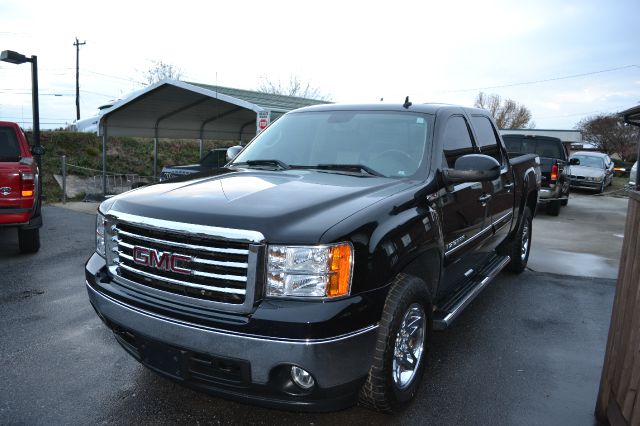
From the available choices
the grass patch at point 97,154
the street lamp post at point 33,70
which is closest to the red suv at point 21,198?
the street lamp post at point 33,70

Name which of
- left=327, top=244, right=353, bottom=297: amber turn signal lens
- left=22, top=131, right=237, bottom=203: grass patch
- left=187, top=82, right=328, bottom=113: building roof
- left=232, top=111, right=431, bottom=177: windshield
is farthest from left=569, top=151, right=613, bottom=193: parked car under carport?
left=22, top=131, right=237, bottom=203: grass patch

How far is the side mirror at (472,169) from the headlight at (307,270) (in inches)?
56.8

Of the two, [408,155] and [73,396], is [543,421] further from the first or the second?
[73,396]

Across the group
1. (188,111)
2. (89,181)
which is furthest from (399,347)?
(89,181)

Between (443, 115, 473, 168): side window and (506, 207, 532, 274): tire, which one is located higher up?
(443, 115, 473, 168): side window

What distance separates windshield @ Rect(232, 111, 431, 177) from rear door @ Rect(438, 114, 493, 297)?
0.27 m

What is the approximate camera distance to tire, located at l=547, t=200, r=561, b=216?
12226 mm

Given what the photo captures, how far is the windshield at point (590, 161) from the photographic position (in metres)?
19.4

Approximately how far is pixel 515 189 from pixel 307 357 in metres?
3.86

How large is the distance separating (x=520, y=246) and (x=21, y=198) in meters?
6.33

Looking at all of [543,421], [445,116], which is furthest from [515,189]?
[543,421]

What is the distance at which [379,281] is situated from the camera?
2.54 meters

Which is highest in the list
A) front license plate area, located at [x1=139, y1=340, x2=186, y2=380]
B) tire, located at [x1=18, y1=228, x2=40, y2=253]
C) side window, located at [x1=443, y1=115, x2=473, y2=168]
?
side window, located at [x1=443, y1=115, x2=473, y2=168]

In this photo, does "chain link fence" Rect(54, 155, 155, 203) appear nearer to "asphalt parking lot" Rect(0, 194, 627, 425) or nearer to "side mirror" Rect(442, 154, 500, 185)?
"asphalt parking lot" Rect(0, 194, 627, 425)
